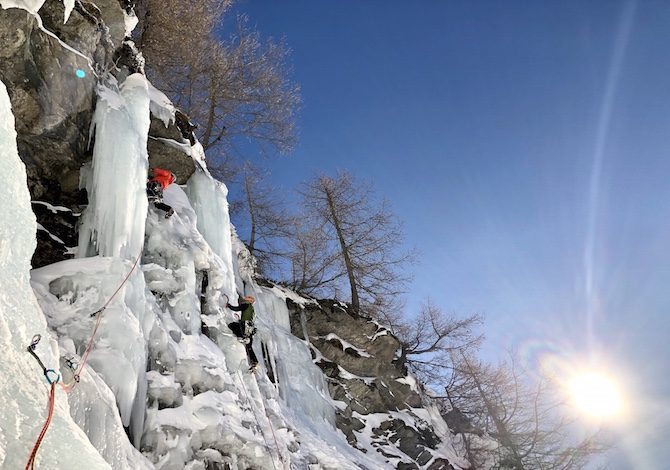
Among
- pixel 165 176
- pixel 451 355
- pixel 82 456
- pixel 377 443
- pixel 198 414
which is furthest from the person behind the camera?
pixel 451 355

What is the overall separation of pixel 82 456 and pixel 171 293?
12.6 ft

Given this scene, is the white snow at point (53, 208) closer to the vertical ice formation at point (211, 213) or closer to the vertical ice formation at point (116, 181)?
the vertical ice formation at point (116, 181)

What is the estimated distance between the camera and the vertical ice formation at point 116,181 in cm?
526

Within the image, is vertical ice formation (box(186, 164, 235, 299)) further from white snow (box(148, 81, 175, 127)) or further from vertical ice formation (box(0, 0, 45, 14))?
vertical ice formation (box(0, 0, 45, 14))

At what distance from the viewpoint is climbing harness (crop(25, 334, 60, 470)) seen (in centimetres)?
196

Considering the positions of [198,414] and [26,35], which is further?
[26,35]

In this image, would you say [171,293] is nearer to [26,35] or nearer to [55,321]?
[55,321]

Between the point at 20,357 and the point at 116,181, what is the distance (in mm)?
3735

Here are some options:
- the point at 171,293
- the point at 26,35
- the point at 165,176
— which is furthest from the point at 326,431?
the point at 26,35

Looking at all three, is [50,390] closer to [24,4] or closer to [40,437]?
[40,437]

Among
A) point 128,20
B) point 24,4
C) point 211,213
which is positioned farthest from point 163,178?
point 128,20

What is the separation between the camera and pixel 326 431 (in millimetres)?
9523

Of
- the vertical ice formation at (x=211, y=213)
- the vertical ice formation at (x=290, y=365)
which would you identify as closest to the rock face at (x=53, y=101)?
the vertical ice formation at (x=211, y=213)

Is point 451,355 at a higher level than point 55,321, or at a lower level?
higher
